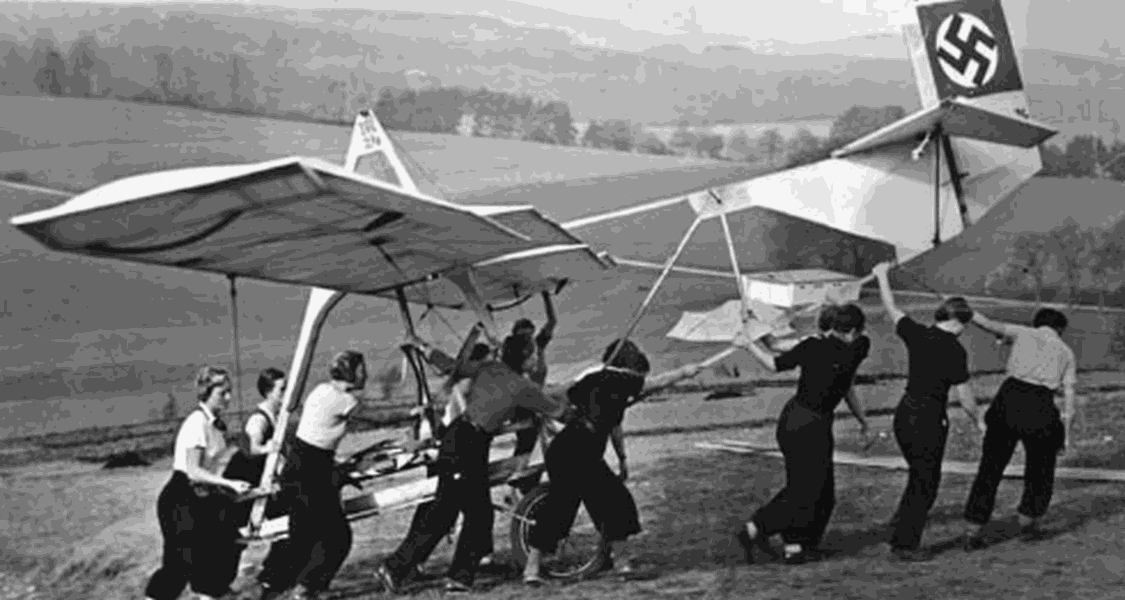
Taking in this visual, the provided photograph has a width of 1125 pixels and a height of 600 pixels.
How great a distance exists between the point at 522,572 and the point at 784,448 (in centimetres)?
113

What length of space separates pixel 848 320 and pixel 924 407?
0.44 meters

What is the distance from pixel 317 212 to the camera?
18.4ft

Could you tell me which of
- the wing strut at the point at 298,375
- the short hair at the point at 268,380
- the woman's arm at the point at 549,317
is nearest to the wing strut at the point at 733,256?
the woman's arm at the point at 549,317

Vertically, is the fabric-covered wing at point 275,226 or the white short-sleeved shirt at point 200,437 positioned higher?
the fabric-covered wing at point 275,226

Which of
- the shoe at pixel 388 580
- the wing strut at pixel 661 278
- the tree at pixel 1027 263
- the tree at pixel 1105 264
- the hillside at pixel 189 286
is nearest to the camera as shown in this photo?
the shoe at pixel 388 580

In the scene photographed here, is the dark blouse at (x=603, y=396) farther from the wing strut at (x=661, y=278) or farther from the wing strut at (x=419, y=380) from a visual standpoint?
the wing strut at (x=419, y=380)

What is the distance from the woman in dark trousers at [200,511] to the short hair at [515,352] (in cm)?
A: 108

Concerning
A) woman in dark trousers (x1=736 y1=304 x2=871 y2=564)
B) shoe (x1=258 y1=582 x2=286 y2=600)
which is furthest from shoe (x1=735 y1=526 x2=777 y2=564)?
shoe (x1=258 y1=582 x2=286 y2=600)

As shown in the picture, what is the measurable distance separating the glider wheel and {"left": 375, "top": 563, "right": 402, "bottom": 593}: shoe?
0.48 m

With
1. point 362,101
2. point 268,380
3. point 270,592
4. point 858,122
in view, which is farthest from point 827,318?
point 362,101

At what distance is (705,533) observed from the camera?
293 inches

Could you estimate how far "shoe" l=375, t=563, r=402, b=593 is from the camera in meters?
6.75

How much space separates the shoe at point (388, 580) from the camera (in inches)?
266

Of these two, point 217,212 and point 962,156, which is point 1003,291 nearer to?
point 962,156
